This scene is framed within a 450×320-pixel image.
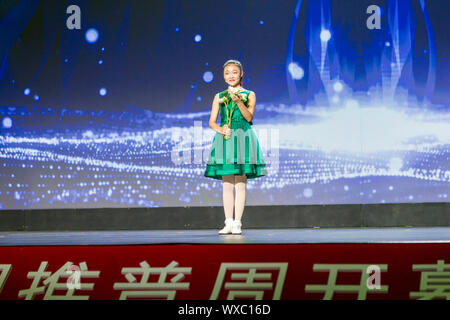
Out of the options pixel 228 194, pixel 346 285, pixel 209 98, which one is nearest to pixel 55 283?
pixel 346 285

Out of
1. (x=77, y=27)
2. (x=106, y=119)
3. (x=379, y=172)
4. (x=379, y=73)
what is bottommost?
(x=379, y=172)

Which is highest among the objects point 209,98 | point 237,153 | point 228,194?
point 209,98

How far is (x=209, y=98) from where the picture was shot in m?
5.29

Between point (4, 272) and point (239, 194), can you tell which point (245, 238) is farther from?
point (4, 272)

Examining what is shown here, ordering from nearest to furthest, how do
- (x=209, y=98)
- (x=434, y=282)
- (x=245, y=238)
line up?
(x=434, y=282) < (x=245, y=238) < (x=209, y=98)

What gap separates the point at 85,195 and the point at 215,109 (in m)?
2.03

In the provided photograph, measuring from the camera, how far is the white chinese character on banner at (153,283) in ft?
7.64

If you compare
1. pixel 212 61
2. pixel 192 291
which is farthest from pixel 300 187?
pixel 192 291

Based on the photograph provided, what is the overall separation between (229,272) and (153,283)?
287 mm

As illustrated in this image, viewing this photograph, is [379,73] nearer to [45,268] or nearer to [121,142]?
[121,142]

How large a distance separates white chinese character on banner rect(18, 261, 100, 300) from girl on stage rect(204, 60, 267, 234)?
138cm

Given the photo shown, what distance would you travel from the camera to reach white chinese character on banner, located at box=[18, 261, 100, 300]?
2.36 metres

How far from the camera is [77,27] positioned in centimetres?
544

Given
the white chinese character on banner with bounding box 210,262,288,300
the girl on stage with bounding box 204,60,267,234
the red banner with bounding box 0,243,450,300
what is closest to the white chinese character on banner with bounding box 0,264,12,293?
the red banner with bounding box 0,243,450,300
